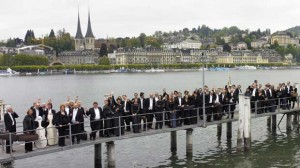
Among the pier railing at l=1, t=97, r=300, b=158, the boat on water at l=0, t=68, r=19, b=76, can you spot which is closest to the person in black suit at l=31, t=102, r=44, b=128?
the pier railing at l=1, t=97, r=300, b=158

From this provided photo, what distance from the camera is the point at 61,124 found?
17.3 metres

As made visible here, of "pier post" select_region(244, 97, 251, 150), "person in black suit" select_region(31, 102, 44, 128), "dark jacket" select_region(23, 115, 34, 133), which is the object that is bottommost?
"pier post" select_region(244, 97, 251, 150)

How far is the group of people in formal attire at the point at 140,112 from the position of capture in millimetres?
17453

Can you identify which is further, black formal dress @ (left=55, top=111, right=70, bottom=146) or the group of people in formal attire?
the group of people in formal attire

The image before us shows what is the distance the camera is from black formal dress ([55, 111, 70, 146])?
682 inches

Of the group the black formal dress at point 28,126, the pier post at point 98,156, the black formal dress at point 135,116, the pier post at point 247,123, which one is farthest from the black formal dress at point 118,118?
the pier post at point 247,123

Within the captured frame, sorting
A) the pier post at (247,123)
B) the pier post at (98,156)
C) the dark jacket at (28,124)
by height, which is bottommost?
the pier post at (98,156)

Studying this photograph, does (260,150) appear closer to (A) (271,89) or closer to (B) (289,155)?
(B) (289,155)

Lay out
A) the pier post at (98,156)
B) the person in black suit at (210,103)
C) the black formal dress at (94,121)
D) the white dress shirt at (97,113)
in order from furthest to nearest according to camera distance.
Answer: the person in black suit at (210,103), the pier post at (98,156), the white dress shirt at (97,113), the black formal dress at (94,121)

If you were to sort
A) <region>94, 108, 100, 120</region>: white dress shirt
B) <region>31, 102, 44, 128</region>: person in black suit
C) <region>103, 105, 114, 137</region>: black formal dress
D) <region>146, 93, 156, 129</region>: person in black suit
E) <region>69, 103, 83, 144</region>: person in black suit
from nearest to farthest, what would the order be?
<region>31, 102, 44, 128</region>: person in black suit
<region>69, 103, 83, 144</region>: person in black suit
<region>94, 108, 100, 120</region>: white dress shirt
<region>103, 105, 114, 137</region>: black formal dress
<region>146, 93, 156, 129</region>: person in black suit

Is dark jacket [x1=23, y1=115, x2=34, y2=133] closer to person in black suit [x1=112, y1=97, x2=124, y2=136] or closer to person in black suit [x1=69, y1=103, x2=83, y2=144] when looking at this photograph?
person in black suit [x1=69, y1=103, x2=83, y2=144]

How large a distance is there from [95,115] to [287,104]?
1315cm

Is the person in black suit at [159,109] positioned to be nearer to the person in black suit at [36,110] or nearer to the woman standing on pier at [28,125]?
the person in black suit at [36,110]

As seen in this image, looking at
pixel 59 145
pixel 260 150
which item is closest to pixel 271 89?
pixel 260 150
